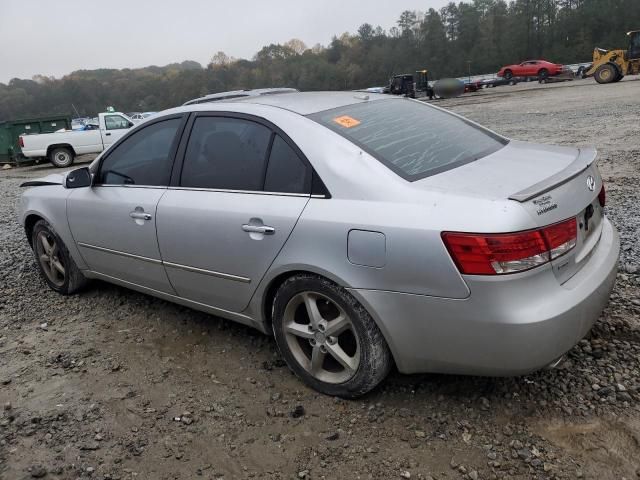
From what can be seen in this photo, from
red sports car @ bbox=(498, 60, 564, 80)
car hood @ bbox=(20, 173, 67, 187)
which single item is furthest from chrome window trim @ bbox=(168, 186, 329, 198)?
red sports car @ bbox=(498, 60, 564, 80)

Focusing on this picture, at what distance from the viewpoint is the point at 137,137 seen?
3.79 m

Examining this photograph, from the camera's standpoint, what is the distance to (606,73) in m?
29.3

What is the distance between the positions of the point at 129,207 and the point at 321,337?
171cm

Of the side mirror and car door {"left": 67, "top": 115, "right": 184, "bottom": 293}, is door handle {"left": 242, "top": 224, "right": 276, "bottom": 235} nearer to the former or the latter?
car door {"left": 67, "top": 115, "right": 184, "bottom": 293}

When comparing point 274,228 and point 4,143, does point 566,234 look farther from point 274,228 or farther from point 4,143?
point 4,143

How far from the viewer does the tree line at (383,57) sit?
219 ft

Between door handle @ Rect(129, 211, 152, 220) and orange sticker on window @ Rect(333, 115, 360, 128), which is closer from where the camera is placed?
orange sticker on window @ Rect(333, 115, 360, 128)

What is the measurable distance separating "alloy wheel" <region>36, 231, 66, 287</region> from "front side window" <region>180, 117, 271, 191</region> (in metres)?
1.88

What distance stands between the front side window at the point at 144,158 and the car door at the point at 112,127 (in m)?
15.5

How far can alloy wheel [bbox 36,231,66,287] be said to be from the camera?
4.54 metres

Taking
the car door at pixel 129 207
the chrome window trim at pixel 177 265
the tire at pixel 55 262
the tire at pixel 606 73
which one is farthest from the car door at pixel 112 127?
the tire at pixel 606 73

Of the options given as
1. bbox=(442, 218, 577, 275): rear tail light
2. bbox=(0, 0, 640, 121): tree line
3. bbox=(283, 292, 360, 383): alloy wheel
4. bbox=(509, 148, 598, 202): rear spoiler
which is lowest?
bbox=(283, 292, 360, 383): alloy wheel

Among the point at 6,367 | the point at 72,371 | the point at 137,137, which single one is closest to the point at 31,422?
the point at 72,371

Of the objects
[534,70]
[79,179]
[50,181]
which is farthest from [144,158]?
[534,70]
